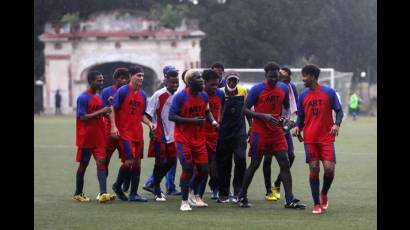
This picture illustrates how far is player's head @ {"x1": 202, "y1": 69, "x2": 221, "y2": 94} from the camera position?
1345 centimetres

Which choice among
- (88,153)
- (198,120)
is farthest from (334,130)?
(88,153)

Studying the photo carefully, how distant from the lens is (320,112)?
40.7 ft

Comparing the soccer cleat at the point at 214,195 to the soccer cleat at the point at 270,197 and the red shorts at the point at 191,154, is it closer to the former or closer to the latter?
the soccer cleat at the point at 270,197

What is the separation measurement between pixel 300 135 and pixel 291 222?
5.70 feet

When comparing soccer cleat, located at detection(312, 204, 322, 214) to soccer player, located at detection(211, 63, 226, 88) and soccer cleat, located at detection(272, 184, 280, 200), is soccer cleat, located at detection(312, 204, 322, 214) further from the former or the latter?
soccer player, located at detection(211, 63, 226, 88)

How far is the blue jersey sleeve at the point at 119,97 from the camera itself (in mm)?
13602

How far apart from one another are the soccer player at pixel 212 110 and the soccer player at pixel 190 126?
1.63 feet

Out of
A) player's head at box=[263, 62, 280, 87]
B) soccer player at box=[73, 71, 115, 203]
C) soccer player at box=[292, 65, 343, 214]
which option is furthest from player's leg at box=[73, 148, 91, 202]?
soccer player at box=[292, 65, 343, 214]

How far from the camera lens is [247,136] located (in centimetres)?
1412

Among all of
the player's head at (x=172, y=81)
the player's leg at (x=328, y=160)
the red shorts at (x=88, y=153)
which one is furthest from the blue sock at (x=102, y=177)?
the player's leg at (x=328, y=160)
